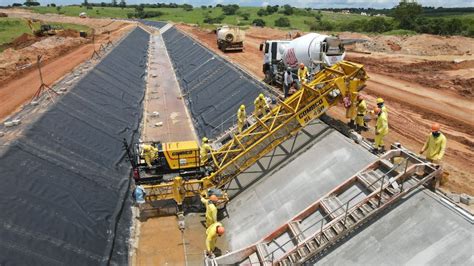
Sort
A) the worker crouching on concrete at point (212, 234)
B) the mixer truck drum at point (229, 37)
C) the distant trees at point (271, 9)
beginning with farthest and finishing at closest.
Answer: the distant trees at point (271, 9)
the mixer truck drum at point (229, 37)
the worker crouching on concrete at point (212, 234)

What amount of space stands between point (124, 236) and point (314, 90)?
982 centimetres

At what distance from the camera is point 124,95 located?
1189 inches

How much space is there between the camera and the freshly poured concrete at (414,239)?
31.5 feet

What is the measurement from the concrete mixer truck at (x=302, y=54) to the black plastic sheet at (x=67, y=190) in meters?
11.2

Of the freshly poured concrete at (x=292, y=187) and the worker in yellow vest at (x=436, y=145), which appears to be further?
the freshly poured concrete at (x=292, y=187)

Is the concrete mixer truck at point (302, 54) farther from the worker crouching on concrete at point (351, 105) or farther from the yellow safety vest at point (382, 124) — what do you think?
the yellow safety vest at point (382, 124)

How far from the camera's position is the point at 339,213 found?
12.0 meters

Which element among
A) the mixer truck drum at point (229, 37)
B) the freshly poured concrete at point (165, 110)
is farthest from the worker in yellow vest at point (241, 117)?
the mixer truck drum at point (229, 37)

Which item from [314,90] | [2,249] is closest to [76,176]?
[2,249]

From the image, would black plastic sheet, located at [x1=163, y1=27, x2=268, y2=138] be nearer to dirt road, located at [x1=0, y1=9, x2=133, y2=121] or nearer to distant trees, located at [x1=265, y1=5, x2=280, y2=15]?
dirt road, located at [x1=0, y1=9, x2=133, y2=121]

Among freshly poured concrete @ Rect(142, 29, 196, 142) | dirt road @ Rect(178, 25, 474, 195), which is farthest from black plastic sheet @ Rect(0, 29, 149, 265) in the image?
dirt road @ Rect(178, 25, 474, 195)

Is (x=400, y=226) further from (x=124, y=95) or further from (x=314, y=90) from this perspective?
(x=124, y=95)

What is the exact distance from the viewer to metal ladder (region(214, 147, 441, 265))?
11.1 metres

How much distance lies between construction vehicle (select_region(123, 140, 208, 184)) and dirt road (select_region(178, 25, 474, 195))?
8.60m
